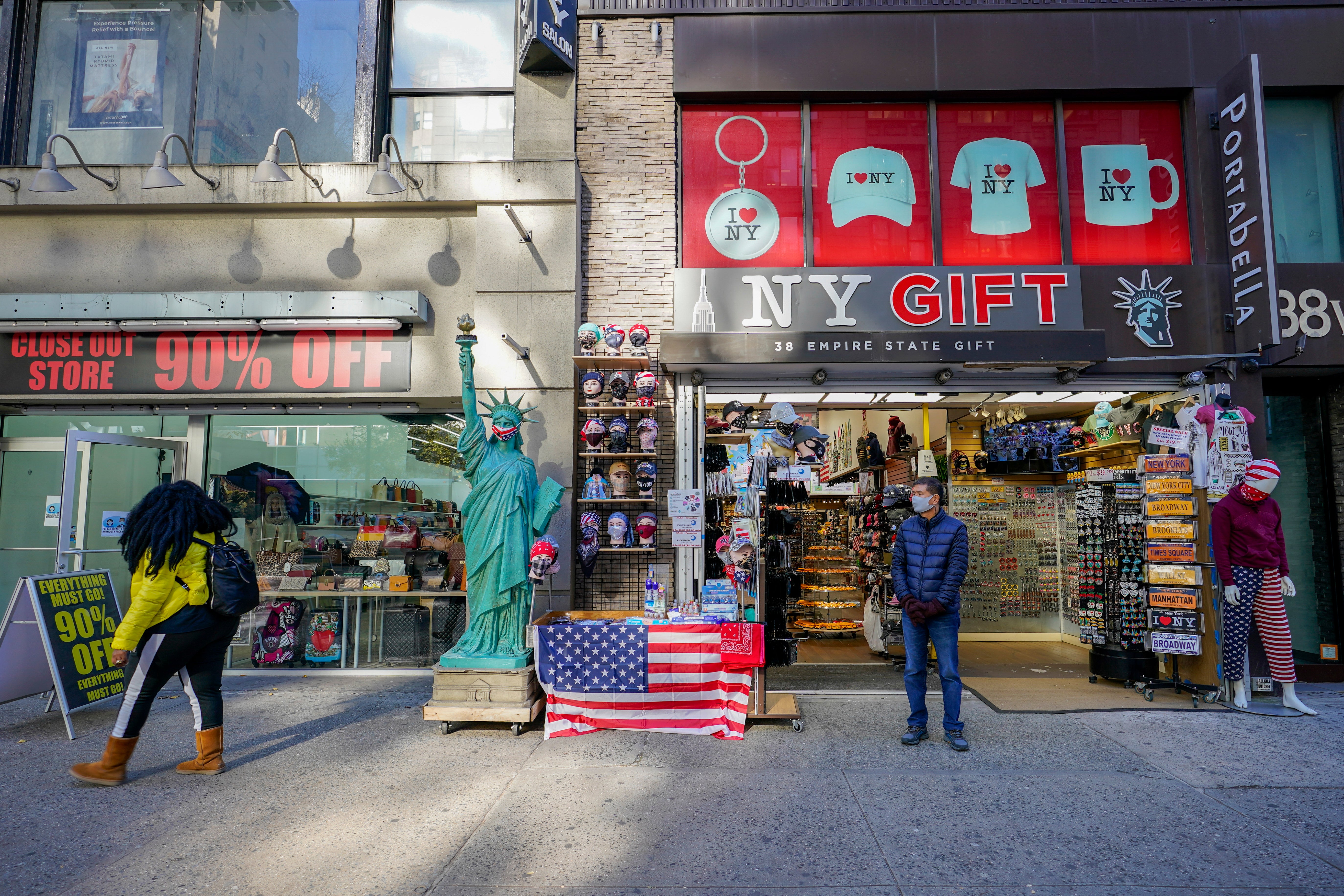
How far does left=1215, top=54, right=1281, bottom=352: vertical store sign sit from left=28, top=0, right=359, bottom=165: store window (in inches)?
363

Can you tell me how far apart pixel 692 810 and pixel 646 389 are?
153 inches

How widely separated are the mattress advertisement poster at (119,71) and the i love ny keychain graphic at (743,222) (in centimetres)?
664

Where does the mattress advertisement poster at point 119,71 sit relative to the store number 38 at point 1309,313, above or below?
above

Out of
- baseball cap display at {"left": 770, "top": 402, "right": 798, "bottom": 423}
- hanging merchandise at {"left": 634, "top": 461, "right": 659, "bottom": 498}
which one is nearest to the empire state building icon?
baseball cap display at {"left": 770, "top": 402, "right": 798, "bottom": 423}

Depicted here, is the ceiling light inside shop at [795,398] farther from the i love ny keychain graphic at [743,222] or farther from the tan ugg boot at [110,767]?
the tan ugg boot at [110,767]

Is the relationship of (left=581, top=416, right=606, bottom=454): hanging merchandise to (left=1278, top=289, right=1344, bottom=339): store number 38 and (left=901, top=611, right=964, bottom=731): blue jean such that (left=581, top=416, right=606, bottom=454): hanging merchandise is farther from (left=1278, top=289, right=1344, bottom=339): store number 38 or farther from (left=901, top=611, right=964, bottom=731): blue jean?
(left=1278, top=289, right=1344, bottom=339): store number 38

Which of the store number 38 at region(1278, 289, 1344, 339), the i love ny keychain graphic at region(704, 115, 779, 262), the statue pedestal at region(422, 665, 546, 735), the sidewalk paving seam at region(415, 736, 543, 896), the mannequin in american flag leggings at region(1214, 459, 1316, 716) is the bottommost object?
the sidewalk paving seam at region(415, 736, 543, 896)

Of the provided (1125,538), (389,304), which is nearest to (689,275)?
(389,304)

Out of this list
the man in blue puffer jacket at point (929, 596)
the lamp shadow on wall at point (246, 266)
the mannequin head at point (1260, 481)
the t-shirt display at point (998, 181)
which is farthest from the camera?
the lamp shadow on wall at point (246, 266)

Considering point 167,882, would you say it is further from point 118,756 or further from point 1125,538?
point 1125,538

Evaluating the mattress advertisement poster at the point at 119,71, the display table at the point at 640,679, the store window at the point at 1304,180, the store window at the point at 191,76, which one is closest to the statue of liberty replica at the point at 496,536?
the display table at the point at 640,679

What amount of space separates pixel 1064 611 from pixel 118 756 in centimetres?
1060

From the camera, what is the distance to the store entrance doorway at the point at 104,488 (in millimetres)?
6594

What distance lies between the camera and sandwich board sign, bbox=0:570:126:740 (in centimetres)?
541
